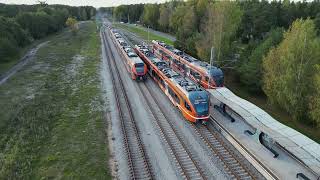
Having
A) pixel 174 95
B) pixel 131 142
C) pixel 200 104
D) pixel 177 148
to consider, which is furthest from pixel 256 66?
pixel 131 142

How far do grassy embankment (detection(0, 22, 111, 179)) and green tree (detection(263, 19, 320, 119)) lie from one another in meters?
19.5

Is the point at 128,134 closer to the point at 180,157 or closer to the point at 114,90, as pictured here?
the point at 180,157

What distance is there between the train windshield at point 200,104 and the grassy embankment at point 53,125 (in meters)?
8.85

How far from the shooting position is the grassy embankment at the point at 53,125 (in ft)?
69.0

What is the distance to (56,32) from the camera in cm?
11306

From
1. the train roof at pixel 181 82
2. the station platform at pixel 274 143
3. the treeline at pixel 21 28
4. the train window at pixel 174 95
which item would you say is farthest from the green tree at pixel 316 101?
the treeline at pixel 21 28

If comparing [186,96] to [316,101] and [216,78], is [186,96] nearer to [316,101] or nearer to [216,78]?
[216,78]

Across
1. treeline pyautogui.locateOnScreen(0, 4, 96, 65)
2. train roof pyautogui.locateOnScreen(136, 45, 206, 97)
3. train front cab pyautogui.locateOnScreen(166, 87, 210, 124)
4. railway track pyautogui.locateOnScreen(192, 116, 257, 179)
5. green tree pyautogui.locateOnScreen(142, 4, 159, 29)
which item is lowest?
railway track pyautogui.locateOnScreen(192, 116, 257, 179)

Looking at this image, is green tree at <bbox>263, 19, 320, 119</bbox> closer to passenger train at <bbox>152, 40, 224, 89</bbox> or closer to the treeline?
passenger train at <bbox>152, 40, 224, 89</bbox>

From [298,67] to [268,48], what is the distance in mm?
8672

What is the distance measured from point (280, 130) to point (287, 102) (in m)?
9.05

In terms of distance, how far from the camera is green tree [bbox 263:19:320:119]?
29078 mm

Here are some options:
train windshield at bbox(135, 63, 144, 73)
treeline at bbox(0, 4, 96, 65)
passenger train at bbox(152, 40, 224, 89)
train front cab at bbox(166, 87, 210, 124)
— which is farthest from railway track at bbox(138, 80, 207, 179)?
treeline at bbox(0, 4, 96, 65)

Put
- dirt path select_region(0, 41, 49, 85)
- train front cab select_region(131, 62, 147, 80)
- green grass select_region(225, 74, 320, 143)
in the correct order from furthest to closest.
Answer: dirt path select_region(0, 41, 49, 85), train front cab select_region(131, 62, 147, 80), green grass select_region(225, 74, 320, 143)
